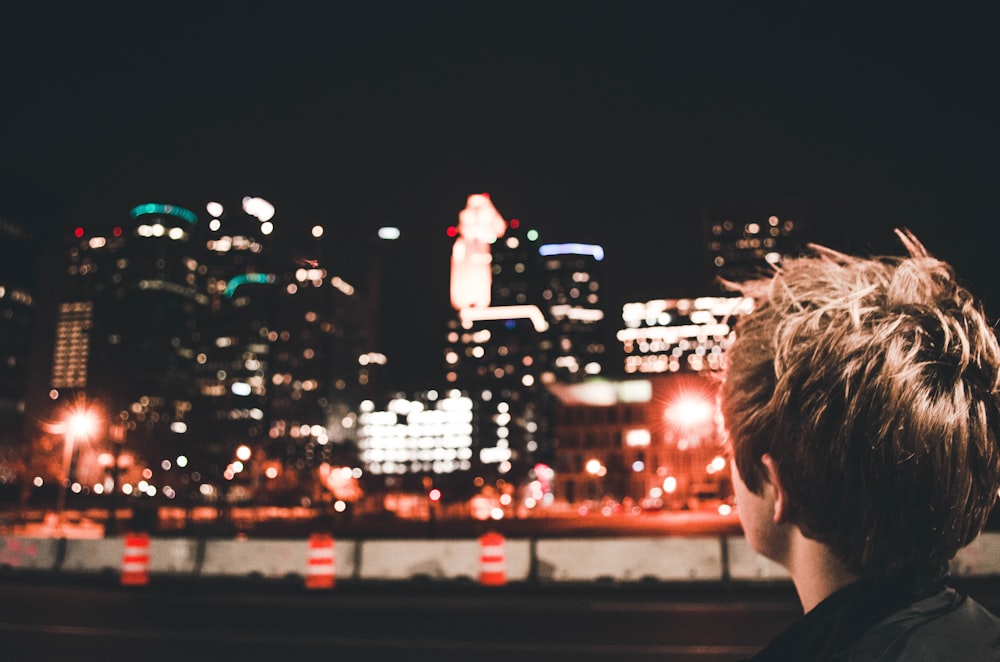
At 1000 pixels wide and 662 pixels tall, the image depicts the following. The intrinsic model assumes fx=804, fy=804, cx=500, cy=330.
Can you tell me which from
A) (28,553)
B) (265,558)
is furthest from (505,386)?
(265,558)

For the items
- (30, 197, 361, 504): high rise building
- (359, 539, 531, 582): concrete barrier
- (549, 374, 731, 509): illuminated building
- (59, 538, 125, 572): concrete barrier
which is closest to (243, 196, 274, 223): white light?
(30, 197, 361, 504): high rise building

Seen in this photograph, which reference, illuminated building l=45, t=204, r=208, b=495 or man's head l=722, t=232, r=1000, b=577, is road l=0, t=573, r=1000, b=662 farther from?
illuminated building l=45, t=204, r=208, b=495

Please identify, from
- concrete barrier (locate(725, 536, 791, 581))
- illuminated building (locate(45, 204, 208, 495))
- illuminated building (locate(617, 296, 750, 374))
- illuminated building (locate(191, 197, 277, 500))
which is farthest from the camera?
illuminated building (locate(191, 197, 277, 500))

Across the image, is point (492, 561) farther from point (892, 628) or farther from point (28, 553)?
point (892, 628)

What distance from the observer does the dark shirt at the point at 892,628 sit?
1.17 m

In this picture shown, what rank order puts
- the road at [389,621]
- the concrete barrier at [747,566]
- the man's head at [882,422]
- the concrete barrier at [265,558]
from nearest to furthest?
the man's head at [882,422], the road at [389,621], the concrete barrier at [747,566], the concrete barrier at [265,558]

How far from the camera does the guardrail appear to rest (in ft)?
50.2

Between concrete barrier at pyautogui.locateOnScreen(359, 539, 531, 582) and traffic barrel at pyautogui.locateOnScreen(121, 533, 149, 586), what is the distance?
4213mm

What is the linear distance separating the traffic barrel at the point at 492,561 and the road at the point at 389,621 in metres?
0.24

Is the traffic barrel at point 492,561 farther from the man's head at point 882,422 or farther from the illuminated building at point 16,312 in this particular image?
the illuminated building at point 16,312

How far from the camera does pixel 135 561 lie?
1570 centimetres

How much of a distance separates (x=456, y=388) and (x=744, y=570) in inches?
7156

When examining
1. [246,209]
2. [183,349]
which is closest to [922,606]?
[246,209]

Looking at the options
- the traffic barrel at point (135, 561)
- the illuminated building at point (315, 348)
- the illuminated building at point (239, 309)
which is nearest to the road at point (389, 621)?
the traffic barrel at point (135, 561)
